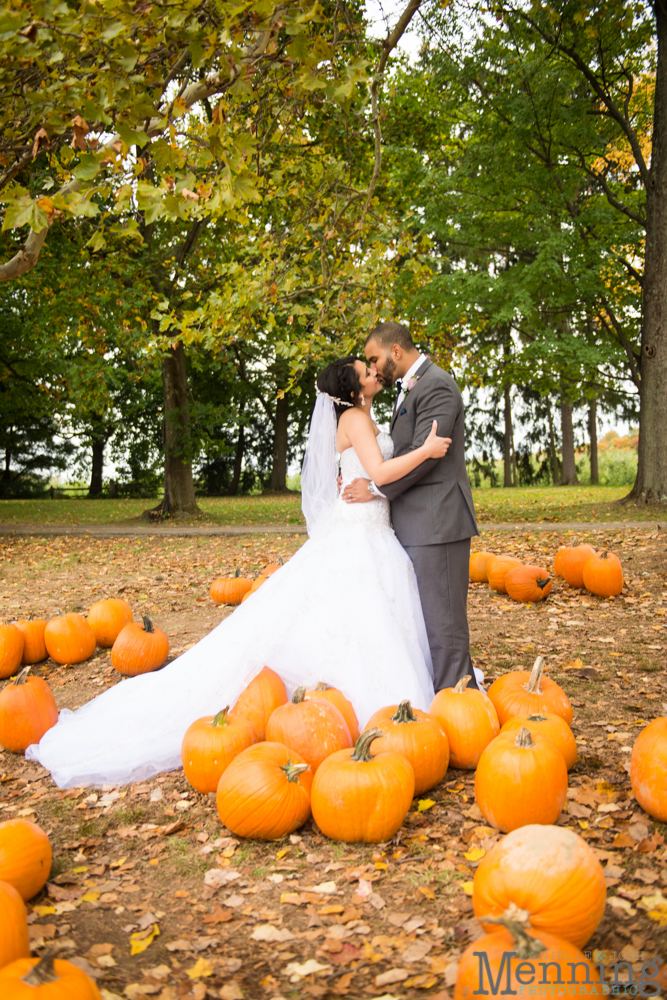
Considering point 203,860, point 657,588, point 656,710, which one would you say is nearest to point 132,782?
point 203,860

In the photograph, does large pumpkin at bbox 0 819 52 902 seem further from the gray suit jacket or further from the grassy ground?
the grassy ground

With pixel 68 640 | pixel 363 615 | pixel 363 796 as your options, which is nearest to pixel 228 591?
pixel 68 640

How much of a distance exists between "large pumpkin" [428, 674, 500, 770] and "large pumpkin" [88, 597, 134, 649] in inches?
126

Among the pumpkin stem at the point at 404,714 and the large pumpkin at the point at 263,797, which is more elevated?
the pumpkin stem at the point at 404,714

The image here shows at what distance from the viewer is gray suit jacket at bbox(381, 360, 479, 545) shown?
3.88m

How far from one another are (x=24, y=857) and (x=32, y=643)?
327 centimetres

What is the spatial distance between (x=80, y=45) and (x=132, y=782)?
422cm

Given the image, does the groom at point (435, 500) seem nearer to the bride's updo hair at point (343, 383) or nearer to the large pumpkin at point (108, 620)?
the bride's updo hair at point (343, 383)

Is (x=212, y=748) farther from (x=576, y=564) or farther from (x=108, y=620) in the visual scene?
(x=576, y=564)

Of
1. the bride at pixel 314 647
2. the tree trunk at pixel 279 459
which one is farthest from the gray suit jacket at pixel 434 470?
the tree trunk at pixel 279 459

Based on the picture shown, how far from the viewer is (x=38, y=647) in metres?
5.56

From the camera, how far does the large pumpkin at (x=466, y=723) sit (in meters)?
3.45

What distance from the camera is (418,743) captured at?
3188 millimetres

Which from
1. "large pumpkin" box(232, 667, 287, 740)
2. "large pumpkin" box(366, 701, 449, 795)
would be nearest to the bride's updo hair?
"large pumpkin" box(232, 667, 287, 740)
